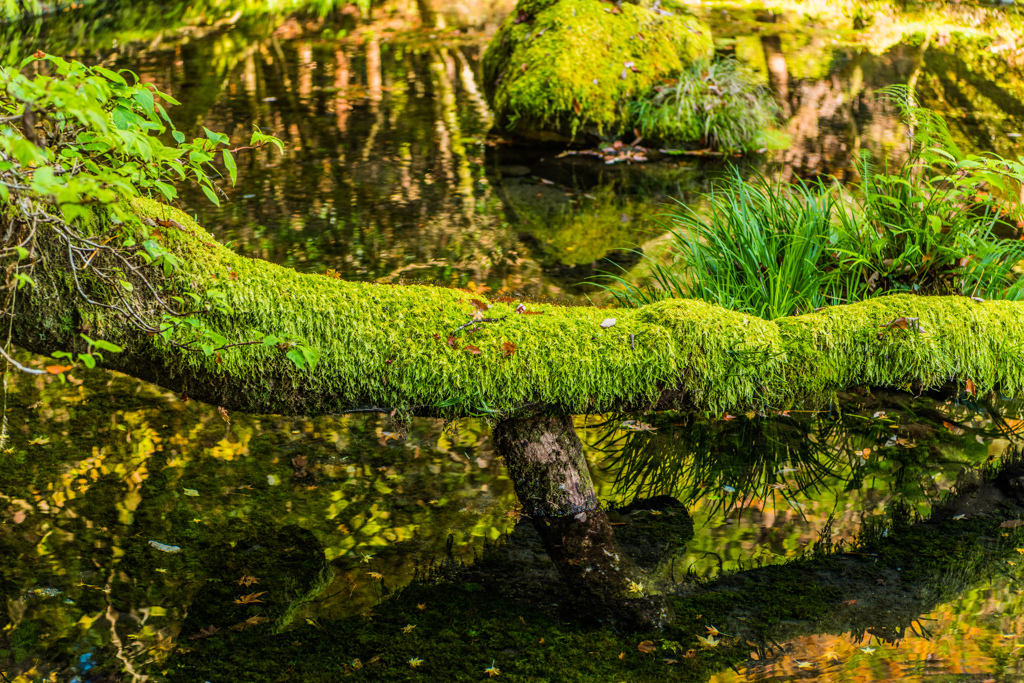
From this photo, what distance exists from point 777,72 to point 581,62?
133 inches

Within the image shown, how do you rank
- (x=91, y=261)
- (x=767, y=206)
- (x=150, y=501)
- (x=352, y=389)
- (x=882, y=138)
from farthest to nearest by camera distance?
(x=882, y=138), (x=767, y=206), (x=150, y=501), (x=352, y=389), (x=91, y=261)

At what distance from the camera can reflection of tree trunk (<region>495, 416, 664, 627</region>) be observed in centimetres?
300

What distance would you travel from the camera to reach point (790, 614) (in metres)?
2.89

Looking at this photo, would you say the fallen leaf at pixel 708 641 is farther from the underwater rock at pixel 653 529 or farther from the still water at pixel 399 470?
the underwater rock at pixel 653 529

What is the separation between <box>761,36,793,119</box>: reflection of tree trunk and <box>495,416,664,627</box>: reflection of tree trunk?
667 cm

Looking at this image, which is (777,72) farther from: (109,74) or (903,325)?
(109,74)

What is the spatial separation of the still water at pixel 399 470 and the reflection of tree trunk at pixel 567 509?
198 mm

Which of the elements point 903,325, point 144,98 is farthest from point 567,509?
point 144,98

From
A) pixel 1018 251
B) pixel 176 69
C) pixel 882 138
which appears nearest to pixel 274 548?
pixel 1018 251

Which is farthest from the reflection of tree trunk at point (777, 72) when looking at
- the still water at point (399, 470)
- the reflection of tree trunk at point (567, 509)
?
the reflection of tree trunk at point (567, 509)

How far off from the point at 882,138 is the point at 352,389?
6.94m

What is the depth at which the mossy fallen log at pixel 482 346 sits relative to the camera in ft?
8.49

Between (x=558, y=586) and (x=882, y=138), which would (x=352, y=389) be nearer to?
(x=558, y=586)

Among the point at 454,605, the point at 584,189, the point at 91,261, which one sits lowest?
the point at 454,605
